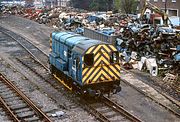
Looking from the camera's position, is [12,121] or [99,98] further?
[99,98]

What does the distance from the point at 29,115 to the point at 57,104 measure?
1673mm

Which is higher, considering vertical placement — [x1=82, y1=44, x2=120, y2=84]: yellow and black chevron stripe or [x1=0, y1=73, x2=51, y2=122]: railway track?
[x1=82, y1=44, x2=120, y2=84]: yellow and black chevron stripe

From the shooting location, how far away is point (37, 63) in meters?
24.0

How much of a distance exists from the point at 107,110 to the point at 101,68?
1.86 meters

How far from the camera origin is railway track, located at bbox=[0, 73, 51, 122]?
47.7 ft

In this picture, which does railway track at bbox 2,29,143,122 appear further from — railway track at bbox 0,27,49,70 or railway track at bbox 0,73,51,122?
railway track at bbox 0,73,51,122

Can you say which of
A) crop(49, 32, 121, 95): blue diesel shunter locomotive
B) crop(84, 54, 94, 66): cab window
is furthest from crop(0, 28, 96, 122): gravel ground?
crop(84, 54, 94, 66): cab window

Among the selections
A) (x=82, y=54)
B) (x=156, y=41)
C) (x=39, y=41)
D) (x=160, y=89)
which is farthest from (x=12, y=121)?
(x=39, y=41)

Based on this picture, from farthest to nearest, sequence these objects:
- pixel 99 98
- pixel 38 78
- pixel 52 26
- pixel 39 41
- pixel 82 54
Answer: pixel 52 26
pixel 39 41
pixel 38 78
pixel 99 98
pixel 82 54

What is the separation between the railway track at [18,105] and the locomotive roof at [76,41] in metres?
3.16

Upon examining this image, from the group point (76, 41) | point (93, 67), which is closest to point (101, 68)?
point (93, 67)

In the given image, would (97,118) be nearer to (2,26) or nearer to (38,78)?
(38,78)

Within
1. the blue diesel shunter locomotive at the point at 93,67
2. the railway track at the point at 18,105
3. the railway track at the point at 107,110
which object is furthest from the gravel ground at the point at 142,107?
the railway track at the point at 18,105

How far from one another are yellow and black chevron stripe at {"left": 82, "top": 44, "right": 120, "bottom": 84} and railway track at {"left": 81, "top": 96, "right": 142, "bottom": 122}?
1.04 meters
